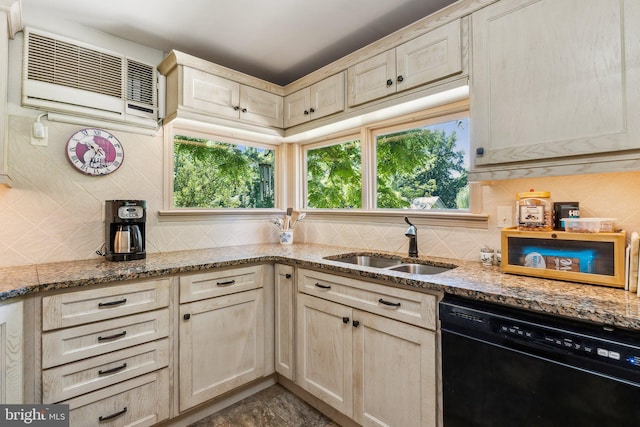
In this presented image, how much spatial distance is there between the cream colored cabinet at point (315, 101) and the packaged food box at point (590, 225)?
4.67ft

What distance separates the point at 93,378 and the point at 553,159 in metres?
2.28

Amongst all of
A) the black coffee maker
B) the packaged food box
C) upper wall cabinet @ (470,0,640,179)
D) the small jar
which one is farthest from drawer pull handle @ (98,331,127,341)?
the packaged food box

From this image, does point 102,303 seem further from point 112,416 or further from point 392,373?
point 392,373

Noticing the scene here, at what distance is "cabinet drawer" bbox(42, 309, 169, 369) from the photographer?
1.39 metres

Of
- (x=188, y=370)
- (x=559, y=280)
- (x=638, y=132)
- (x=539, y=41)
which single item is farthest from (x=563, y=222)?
(x=188, y=370)

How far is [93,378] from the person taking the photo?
4.85 ft

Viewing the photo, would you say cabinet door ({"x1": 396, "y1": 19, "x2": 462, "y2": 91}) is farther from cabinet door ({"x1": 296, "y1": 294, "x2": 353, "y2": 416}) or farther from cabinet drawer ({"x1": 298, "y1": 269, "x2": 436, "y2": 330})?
cabinet door ({"x1": 296, "y1": 294, "x2": 353, "y2": 416})

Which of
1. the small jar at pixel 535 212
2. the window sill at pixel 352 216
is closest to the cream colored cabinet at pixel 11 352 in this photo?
the window sill at pixel 352 216

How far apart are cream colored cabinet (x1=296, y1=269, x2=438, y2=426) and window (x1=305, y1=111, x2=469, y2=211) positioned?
2.80ft

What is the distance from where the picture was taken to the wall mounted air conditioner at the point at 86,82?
5.83 ft

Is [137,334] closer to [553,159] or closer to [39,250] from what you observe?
[39,250]

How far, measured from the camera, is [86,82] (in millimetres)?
1926

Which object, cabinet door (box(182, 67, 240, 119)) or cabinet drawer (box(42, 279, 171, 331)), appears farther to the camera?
cabinet door (box(182, 67, 240, 119))

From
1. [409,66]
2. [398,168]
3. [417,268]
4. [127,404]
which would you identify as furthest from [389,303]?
[127,404]
